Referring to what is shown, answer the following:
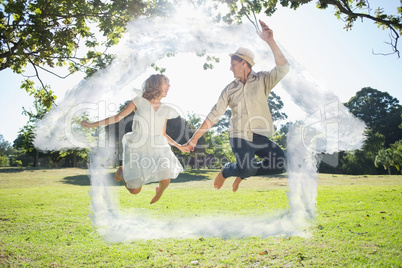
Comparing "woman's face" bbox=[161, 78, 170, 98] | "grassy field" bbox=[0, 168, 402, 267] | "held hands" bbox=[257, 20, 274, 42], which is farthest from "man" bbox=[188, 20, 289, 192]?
"grassy field" bbox=[0, 168, 402, 267]

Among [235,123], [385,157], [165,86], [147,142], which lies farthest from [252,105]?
[385,157]

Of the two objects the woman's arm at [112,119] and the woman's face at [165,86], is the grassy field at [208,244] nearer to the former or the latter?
the woman's face at [165,86]

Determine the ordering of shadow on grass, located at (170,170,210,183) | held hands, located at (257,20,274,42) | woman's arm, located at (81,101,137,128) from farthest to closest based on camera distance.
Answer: shadow on grass, located at (170,170,210,183) → woman's arm, located at (81,101,137,128) → held hands, located at (257,20,274,42)

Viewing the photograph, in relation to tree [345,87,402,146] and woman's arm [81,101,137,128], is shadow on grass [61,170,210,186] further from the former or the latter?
tree [345,87,402,146]

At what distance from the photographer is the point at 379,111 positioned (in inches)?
1934

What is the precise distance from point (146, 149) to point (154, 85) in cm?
99

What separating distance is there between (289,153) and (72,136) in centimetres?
367

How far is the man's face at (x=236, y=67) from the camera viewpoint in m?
4.24

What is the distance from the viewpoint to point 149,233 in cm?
726

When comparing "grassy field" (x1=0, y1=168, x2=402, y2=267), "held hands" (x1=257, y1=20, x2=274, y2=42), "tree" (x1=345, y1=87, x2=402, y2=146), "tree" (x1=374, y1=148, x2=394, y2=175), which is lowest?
"grassy field" (x1=0, y1=168, x2=402, y2=267)

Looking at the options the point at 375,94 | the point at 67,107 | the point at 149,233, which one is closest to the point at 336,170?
the point at 375,94

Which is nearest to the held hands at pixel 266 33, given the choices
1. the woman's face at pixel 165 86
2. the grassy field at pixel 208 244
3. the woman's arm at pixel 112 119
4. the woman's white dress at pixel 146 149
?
the woman's face at pixel 165 86

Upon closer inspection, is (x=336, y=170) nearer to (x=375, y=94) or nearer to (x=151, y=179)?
(x=375, y=94)

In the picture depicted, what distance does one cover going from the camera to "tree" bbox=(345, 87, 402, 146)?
4547 centimetres
